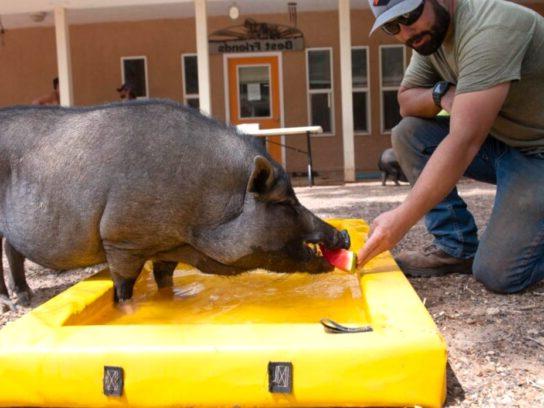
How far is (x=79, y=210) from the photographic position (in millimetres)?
3105

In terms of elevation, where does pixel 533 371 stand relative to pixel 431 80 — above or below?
below

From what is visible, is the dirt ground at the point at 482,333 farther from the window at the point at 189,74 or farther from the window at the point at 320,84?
the window at the point at 189,74

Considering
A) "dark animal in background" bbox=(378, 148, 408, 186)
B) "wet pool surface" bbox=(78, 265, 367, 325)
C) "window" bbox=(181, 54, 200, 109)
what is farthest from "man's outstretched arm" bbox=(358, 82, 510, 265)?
"window" bbox=(181, 54, 200, 109)

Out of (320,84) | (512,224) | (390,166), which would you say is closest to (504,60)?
(512,224)

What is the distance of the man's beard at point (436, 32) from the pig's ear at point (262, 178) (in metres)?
0.97

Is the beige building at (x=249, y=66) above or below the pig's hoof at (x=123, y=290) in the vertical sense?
above

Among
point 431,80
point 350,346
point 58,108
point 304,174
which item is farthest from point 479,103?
point 304,174

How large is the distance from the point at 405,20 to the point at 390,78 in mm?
12008

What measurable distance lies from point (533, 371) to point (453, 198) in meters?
1.55

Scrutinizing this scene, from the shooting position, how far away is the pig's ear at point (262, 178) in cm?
277

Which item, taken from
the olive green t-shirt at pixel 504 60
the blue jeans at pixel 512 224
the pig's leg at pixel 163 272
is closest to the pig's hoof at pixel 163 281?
the pig's leg at pixel 163 272

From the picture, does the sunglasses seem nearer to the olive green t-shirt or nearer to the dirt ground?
the olive green t-shirt

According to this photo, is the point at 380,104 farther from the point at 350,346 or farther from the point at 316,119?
the point at 350,346

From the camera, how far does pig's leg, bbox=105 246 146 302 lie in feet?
10.1
